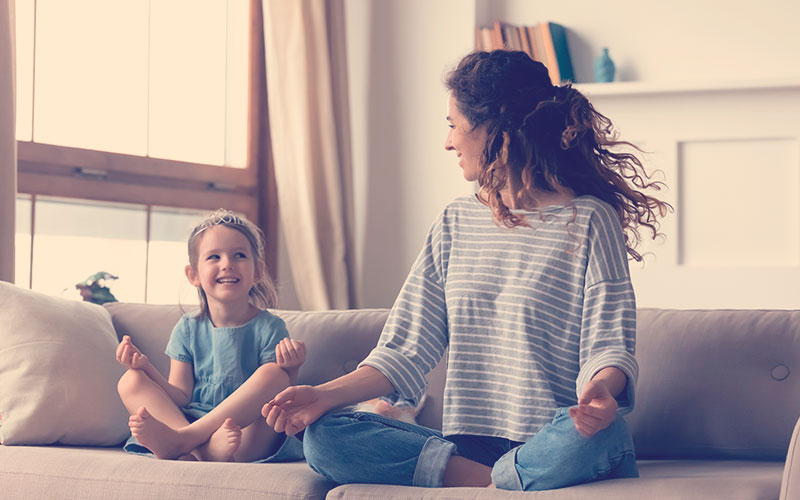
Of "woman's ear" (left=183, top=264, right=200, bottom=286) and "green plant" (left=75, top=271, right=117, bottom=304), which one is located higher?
"woman's ear" (left=183, top=264, right=200, bottom=286)

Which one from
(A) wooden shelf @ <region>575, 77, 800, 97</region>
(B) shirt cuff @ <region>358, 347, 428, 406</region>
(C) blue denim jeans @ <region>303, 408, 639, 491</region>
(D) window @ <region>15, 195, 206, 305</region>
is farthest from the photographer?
(A) wooden shelf @ <region>575, 77, 800, 97</region>

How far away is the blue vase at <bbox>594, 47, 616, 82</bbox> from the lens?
13.1ft

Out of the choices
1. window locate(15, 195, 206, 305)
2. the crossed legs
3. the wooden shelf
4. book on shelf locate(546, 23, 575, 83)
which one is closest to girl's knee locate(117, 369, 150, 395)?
→ the crossed legs

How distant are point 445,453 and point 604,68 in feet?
8.84

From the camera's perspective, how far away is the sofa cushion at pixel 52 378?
6.67ft

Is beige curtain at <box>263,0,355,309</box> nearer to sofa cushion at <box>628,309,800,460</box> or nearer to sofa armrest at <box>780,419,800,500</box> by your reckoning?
sofa cushion at <box>628,309,800,460</box>

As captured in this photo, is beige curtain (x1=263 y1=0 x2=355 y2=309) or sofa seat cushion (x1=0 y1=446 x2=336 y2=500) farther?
beige curtain (x1=263 y1=0 x2=355 y2=309)

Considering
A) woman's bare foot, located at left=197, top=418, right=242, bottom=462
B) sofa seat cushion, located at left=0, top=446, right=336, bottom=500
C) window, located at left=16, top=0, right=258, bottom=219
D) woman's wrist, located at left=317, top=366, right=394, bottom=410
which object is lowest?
sofa seat cushion, located at left=0, top=446, right=336, bottom=500

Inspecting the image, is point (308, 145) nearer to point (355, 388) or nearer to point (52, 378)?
point (52, 378)

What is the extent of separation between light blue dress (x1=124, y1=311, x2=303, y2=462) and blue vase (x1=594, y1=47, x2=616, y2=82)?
7.35 ft

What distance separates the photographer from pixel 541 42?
408cm

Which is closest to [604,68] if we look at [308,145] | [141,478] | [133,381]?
[308,145]

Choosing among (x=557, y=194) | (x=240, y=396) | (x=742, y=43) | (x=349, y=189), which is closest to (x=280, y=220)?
(x=349, y=189)

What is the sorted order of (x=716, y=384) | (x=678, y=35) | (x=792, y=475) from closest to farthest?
(x=792, y=475) < (x=716, y=384) < (x=678, y=35)
